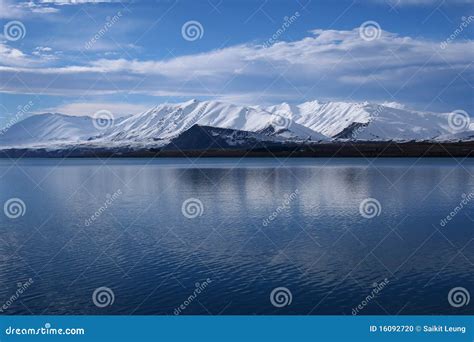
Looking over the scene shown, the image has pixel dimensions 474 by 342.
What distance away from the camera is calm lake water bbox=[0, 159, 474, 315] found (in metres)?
26.8

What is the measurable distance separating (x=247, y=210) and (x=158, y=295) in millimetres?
29685

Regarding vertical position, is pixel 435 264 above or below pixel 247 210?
below

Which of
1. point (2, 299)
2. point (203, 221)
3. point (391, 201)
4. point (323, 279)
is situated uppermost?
point (391, 201)

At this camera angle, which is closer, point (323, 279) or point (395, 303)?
point (395, 303)

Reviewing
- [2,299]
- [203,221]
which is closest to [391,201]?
[203,221]

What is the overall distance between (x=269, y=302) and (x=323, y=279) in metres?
A: 4.75

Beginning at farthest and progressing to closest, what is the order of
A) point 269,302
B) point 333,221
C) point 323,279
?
1. point 333,221
2. point 323,279
3. point 269,302

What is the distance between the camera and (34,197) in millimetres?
71500

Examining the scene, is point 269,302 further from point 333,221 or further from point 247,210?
point 247,210

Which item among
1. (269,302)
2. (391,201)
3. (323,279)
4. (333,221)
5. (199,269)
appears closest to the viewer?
(269,302)

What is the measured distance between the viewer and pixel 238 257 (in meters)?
34.9

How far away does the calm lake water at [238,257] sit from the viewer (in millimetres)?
26844

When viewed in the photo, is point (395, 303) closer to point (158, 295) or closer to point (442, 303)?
point (442, 303)

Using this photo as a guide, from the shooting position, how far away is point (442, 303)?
26547 mm
